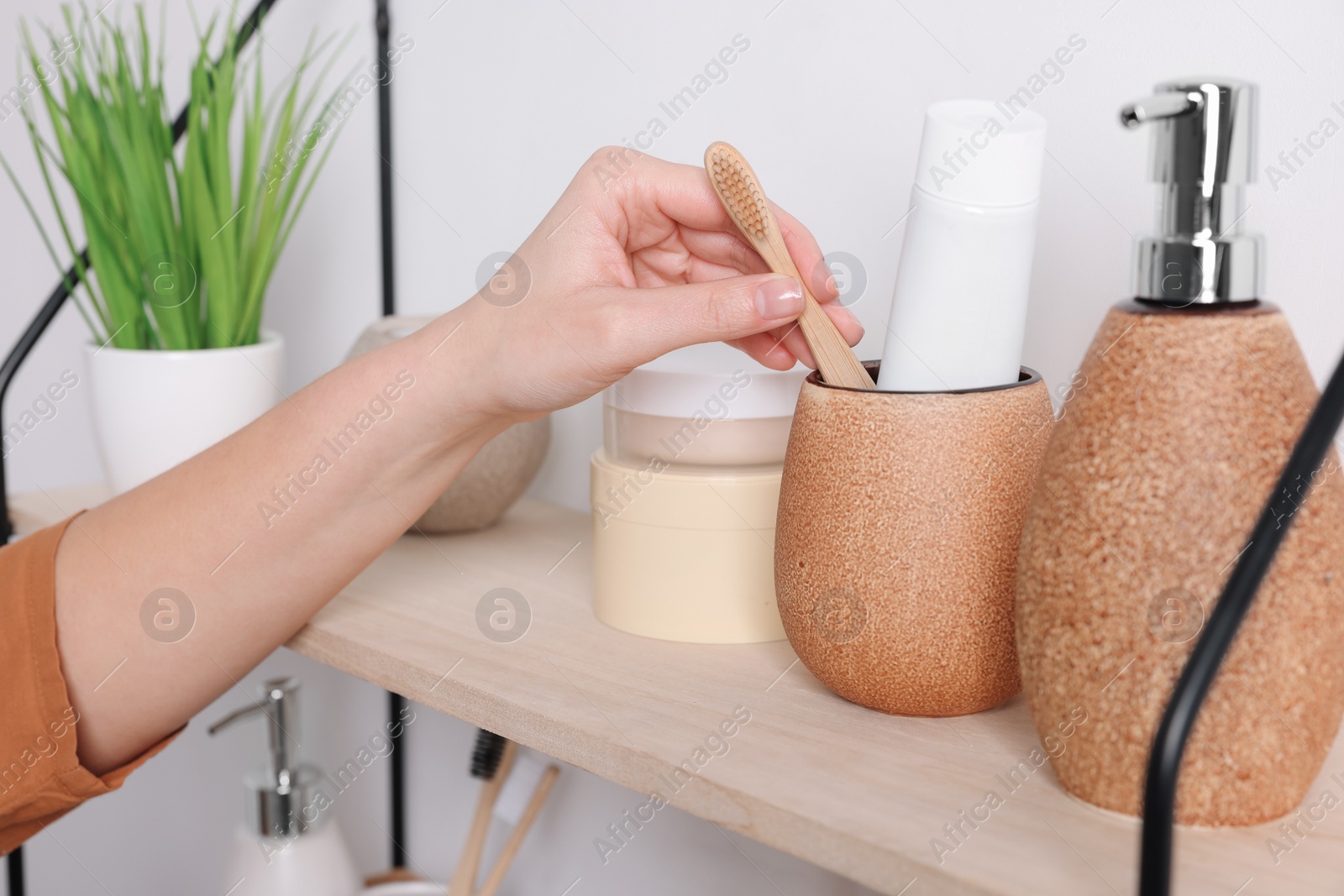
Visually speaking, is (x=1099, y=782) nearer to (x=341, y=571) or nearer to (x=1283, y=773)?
(x=1283, y=773)

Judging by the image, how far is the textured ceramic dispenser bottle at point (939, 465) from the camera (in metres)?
0.33

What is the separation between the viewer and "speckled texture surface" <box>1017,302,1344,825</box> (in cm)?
27

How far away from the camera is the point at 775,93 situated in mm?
522

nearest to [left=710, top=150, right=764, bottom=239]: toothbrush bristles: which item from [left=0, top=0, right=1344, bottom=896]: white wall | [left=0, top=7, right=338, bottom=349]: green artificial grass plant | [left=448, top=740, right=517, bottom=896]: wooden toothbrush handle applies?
[left=0, top=0, right=1344, bottom=896]: white wall

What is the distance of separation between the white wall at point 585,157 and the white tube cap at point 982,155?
103mm

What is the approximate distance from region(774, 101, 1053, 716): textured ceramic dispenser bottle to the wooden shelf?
0.08ft

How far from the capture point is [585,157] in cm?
60

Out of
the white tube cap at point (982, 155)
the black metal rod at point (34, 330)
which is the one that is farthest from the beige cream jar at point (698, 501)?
the black metal rod at point (34, 330)

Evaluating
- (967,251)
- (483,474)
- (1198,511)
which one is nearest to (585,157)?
(483,474)

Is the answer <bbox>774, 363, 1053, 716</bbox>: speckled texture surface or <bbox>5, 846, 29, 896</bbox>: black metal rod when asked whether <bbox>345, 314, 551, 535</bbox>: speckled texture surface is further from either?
<bbox>5, 846, 29, 896</bbox>: black metal rod

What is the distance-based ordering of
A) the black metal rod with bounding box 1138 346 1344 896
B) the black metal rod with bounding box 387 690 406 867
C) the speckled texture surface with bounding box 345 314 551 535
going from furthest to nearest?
the black metal rod with bounding box 387 690 406 867
the speckled texture surface with bounding box 345 314 551 535
the black metal rod with bounding box 1138 346 1344 896

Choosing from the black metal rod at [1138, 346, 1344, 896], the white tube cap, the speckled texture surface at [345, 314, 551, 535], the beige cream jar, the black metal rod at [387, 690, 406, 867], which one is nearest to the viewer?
the black metal rod at [1138, 346, 1344, 896]

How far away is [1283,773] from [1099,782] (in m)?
0.04

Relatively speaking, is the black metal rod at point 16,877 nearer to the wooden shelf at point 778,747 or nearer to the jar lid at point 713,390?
the wooden shelf at point 778,747
